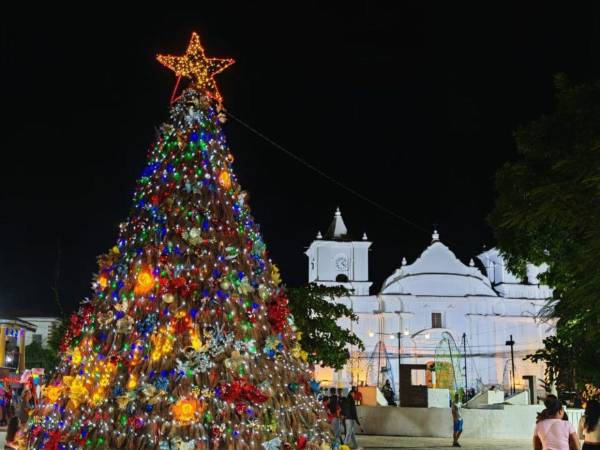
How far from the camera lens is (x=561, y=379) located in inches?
415

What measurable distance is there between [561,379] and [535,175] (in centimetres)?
297

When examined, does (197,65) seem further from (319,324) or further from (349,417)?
(319,324)

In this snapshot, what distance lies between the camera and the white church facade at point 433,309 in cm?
5731

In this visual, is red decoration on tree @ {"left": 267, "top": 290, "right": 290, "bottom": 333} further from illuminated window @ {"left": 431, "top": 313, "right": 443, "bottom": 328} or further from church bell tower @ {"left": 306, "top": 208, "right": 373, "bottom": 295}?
illuminated window @ {"left": 431, "top": 313, "right": 443, "bottom": 328}

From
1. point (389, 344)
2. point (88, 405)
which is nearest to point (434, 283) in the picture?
point (389, 344)

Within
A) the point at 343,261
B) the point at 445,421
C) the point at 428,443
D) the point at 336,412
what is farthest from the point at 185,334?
the point at 343,261

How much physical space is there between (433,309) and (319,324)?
36699 mm

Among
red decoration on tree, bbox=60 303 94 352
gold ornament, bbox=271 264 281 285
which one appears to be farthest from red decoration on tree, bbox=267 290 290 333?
red decoration on tree, bbox=60 303 94 352

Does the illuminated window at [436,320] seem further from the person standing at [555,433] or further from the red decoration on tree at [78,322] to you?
the person standing at [555,433]

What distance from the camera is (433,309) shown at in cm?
5894

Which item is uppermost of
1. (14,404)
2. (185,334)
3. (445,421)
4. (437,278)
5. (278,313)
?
(437,278)

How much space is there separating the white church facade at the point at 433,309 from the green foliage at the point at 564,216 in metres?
45.7

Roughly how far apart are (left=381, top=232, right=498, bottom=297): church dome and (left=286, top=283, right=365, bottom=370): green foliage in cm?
3505

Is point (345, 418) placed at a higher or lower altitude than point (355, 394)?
lower
